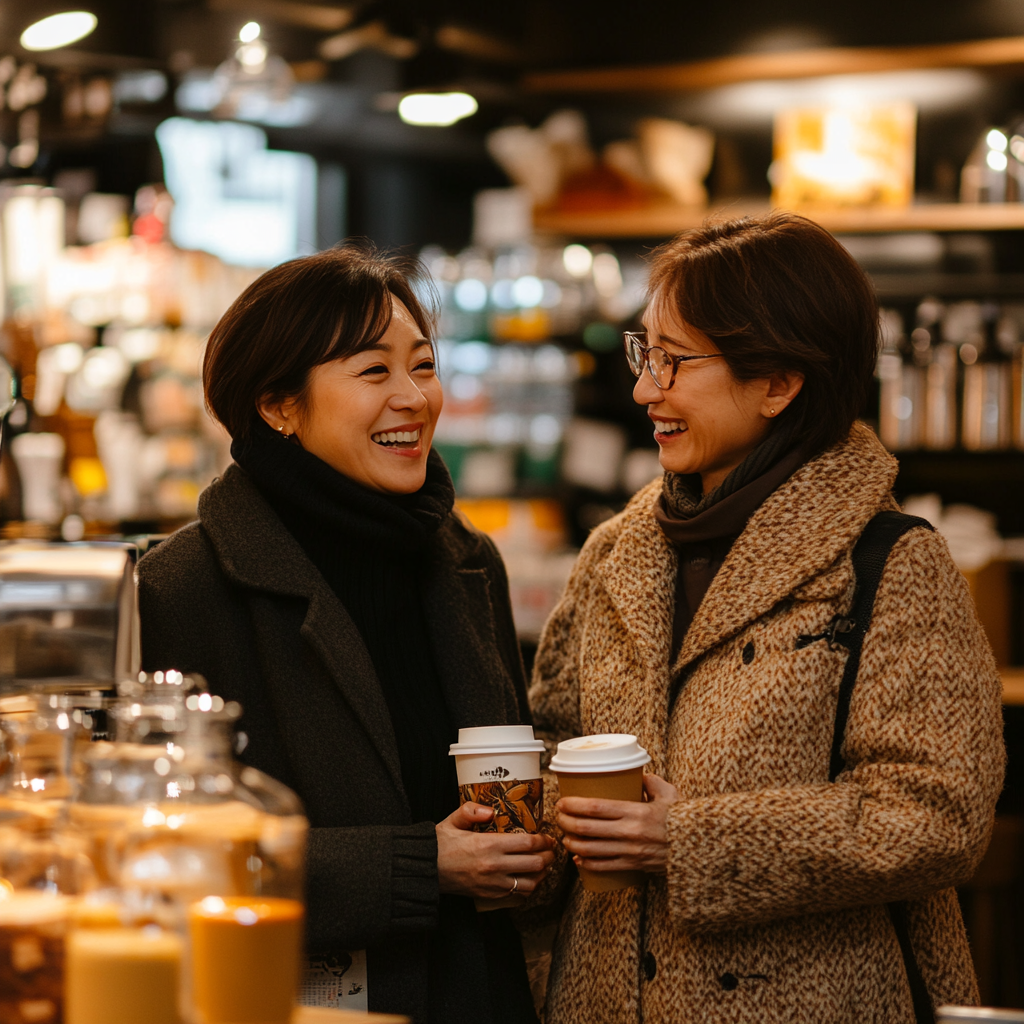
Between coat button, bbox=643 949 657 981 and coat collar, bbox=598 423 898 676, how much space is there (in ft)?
1.31

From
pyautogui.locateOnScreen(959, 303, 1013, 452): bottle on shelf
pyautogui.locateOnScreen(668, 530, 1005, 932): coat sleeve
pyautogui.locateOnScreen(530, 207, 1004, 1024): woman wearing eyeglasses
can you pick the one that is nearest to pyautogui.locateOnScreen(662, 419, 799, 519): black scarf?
pyautogui.locateOnScreen(530, 207, 1004, 1024): woman wearing eyeglasses

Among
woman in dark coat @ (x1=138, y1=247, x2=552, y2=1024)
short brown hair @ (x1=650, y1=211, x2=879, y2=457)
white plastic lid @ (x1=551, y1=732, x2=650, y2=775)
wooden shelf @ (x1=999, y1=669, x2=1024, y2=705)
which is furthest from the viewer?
wooden shelf @ (x1=999, y1=669, x2=1024, y2=705)

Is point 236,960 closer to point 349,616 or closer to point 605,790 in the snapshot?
point 605,790

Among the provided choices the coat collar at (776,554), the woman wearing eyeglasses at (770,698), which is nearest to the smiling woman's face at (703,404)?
the woman wearing eyeglasses at (770,698)

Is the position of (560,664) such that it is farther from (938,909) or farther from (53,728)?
(53,728)

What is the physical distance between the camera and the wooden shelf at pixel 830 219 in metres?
4.89

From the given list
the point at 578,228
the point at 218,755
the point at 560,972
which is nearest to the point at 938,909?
the point at 560,972

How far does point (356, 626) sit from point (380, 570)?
107 mm

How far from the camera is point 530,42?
198 inches

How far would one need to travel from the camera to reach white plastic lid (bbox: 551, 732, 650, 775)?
1.58 meters

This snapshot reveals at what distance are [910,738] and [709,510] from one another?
444 millimetres

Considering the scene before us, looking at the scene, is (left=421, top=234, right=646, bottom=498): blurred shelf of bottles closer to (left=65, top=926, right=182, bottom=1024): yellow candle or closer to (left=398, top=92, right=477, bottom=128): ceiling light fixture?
(left=398, top=92, right=477, bottom=128): ceiling light fixture

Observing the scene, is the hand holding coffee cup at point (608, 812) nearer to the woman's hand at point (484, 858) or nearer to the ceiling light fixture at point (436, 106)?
the woman's hand at point (484, 858)

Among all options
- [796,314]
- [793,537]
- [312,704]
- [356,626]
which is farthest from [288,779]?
[796,314]
